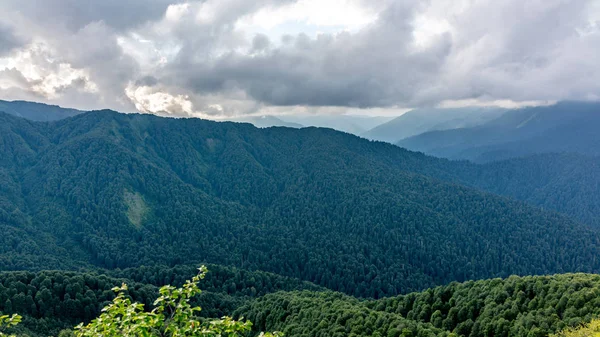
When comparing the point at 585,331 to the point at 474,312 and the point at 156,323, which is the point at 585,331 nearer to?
the point at 474,312

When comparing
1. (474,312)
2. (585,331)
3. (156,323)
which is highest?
(156,323)

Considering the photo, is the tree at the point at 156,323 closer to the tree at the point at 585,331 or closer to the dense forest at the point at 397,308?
the tree at the point at 585,331

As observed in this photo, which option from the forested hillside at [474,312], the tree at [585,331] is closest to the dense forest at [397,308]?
the forested hillside at [474,312]

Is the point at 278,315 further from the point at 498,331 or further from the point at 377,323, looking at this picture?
the point at 498,331

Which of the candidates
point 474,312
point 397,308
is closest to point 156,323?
point 474,312

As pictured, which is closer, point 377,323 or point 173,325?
point 173,325

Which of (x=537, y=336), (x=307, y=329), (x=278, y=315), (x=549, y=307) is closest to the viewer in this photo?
(x=537, y=336)

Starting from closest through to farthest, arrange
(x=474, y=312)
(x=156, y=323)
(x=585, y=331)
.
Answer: (x=156, y=323)
(x=585, y=331)
(x=474, y=312)

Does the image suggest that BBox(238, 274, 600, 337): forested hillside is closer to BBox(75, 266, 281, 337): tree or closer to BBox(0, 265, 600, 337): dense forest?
BBox(0, 265, 600, 337): dense forest

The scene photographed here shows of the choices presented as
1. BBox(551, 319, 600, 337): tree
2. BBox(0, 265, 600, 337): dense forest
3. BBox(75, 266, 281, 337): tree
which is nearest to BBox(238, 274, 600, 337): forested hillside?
BBox(0, 265, 600, 337): dense forest

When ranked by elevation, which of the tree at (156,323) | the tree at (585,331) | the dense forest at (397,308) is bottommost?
the dense forest at (397,308)

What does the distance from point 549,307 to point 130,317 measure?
7277 centimetres

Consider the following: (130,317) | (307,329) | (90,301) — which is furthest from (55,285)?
(130,317)

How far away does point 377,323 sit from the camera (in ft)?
260
